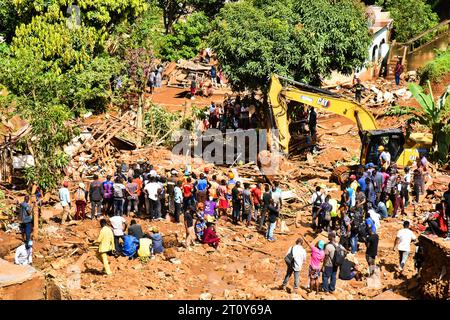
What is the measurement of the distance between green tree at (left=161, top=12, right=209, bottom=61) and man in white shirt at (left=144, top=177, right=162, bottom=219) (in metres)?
21.6

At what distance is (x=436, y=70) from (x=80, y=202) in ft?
70.1

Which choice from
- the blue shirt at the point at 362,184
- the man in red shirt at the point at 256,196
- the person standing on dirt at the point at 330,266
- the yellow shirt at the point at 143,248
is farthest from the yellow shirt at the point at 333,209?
the yellow shirt at the point at 143,248

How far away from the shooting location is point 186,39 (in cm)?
4091

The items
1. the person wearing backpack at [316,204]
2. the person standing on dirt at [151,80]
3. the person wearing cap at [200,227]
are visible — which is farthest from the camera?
the person standing on dirt at [151,80]

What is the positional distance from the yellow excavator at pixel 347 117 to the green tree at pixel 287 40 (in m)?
1.45

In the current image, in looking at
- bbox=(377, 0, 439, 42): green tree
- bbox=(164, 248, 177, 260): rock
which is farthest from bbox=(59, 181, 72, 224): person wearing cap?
bbox=(377, 0, 439, 42): green tree

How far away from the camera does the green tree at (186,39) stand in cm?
4044

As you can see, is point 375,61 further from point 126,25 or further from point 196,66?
point 126,25

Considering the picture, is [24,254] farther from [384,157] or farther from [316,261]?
[384,157]

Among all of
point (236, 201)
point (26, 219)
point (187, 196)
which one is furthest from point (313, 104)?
point (26, 219)

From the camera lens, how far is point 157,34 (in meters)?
36.6

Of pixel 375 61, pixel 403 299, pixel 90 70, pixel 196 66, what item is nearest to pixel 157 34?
pixel 196 66

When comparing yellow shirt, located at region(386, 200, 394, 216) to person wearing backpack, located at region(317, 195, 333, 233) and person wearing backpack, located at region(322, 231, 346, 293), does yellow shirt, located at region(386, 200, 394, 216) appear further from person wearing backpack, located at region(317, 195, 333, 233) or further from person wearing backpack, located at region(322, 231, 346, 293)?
person wearing backpack, located at region(322, 231, 346, 293)

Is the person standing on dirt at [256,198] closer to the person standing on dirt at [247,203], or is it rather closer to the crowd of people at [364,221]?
the person standing on dirt at [247,203]
